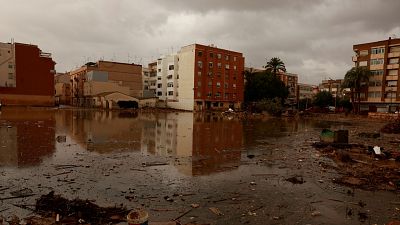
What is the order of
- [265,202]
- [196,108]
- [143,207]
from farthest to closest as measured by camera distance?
[196,108] → [265,202] → [143,207]

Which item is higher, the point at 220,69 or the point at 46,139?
the point at 220,69

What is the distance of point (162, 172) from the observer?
40.3 feet

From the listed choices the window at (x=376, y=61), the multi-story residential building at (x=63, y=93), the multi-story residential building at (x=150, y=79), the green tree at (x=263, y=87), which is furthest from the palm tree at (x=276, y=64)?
the multi-story residential building at (x=63, y=93)

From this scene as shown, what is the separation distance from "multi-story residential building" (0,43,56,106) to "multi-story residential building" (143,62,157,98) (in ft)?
99.3

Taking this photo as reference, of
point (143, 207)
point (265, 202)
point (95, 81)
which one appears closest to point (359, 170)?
point (265, 202)

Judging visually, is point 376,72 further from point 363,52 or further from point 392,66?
point 363,52

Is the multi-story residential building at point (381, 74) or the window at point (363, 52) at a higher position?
the window at point (363, 52)

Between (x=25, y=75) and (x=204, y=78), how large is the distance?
42.9 m

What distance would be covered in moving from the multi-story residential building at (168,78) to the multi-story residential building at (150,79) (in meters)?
3.31

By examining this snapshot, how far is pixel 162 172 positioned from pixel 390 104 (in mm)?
71905

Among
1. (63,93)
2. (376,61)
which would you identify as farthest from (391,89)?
(63,93)

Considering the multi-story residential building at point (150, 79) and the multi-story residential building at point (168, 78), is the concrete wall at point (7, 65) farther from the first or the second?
the multi-story residential building at point (168, 78)

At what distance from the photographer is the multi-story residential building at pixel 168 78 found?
87438mm

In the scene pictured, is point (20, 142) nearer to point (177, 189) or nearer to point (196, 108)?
point (177, 189)
